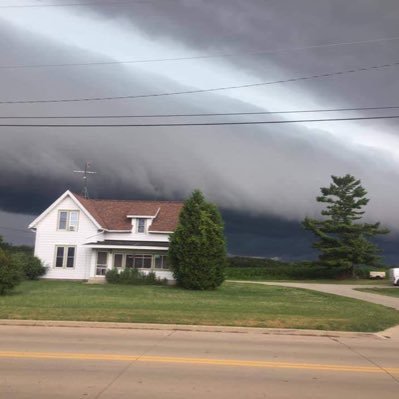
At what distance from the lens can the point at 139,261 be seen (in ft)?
146

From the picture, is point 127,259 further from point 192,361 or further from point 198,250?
point 192,361

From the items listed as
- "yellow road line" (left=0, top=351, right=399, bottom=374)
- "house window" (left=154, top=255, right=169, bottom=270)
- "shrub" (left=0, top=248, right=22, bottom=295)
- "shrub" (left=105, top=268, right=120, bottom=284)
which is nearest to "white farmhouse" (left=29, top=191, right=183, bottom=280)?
"house window" (left=154, top=255, right=169, bottom=270)

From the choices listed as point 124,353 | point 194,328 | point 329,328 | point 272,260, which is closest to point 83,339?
point 124,353

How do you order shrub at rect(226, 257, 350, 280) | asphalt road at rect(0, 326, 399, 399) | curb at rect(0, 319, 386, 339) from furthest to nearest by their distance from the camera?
shrub at rect(226, 257, 350, 280), curb at rect(0, 319, 386, 339), asphalt road at rect(0, 326, 399, 399)

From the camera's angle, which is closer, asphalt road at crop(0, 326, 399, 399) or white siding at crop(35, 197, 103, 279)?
asphalt road at crop(0, 326, 399, 399)

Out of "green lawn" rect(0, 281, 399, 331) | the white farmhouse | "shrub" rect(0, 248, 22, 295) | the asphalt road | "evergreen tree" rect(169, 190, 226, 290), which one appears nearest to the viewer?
the asphalt road

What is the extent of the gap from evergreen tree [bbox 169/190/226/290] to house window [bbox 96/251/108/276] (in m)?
10.3

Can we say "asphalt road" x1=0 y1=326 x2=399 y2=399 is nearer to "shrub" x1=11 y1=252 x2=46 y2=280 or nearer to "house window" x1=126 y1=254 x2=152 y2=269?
"house window" x1=126 y1=254 x2=152 y2=269

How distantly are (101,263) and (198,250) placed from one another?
12.8m

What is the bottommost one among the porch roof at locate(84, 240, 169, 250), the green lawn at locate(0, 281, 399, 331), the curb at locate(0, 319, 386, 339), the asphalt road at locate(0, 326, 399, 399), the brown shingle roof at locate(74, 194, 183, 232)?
the asphalt road at locate(0, 326, 399, 399)

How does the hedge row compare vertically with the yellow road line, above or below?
above

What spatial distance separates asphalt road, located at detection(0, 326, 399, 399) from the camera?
25.3 feet

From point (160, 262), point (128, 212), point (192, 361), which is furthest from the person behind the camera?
point (128, 212)

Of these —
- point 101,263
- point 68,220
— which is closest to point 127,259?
point 101,263
